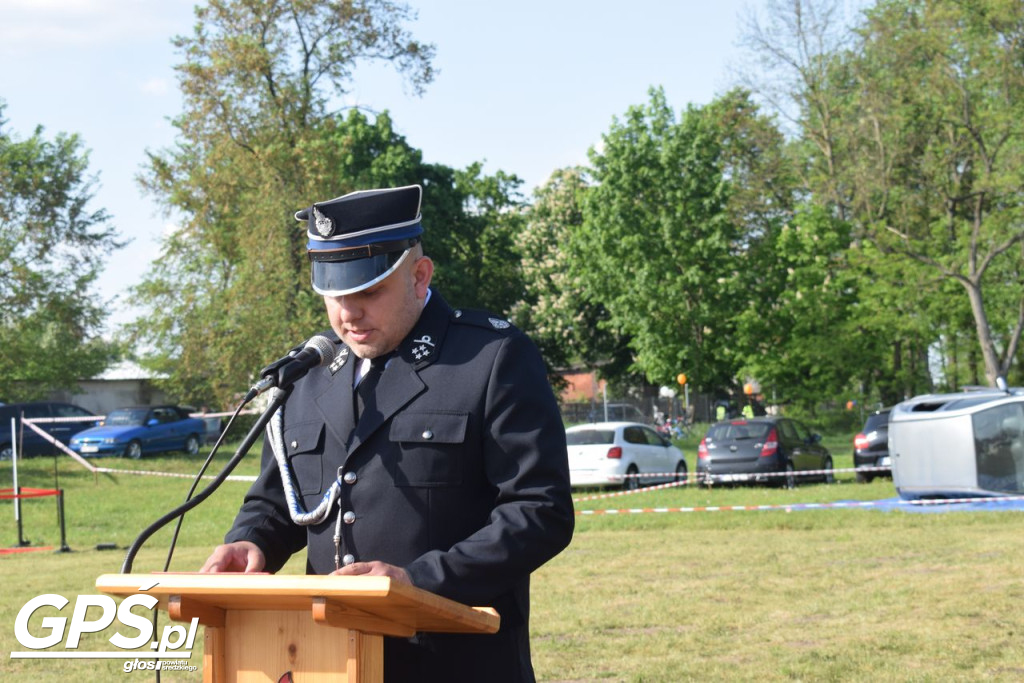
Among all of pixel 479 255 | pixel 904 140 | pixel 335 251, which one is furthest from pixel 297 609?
pixel 479 255

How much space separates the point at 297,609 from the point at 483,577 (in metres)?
0.50

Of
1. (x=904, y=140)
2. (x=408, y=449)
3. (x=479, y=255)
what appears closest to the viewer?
(x=408, y=449)

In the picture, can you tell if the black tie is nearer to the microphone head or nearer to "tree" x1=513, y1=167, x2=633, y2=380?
the microphone head

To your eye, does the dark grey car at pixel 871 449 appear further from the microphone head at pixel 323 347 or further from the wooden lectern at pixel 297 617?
the wooden lectern at pixel 297 617

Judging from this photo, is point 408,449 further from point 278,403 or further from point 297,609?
point 297,609

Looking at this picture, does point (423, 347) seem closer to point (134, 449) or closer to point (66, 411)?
point (134, 449)

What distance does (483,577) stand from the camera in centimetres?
286

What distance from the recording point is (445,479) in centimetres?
308

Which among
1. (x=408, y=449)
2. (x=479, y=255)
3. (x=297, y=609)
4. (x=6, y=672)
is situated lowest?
(x=6, y=672)

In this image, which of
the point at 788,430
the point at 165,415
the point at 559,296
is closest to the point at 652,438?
the point at 788,430

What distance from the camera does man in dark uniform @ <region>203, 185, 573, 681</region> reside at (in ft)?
9.71

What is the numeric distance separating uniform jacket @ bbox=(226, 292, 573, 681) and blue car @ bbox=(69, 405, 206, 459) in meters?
28.7

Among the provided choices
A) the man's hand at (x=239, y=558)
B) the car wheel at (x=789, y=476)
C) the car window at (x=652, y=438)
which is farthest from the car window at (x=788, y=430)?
the man's hand at (x=239, y=558)

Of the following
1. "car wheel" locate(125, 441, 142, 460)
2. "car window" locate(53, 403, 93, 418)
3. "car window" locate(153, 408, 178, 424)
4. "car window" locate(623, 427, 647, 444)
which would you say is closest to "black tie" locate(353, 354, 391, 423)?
"car window" locate(623, 427, 647, 444)
